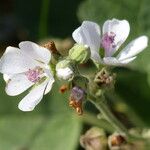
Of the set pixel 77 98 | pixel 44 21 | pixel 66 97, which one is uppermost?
pixel 44 21

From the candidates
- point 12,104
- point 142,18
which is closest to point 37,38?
point 12,104

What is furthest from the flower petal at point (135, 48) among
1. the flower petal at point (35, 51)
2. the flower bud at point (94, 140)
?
the flower bud at point (94, 140)

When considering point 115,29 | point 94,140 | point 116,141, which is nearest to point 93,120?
point 94,140

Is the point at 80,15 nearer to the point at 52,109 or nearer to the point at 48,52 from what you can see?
the point at 52,109

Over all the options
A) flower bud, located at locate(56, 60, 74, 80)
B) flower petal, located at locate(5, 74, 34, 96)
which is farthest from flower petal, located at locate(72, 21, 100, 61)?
flower petal, located at locate(5, 74, 34, 96)

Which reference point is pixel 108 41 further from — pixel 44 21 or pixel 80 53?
pixel 44 21

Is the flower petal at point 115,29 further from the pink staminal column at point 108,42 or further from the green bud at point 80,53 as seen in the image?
the green bud at point 80,53
